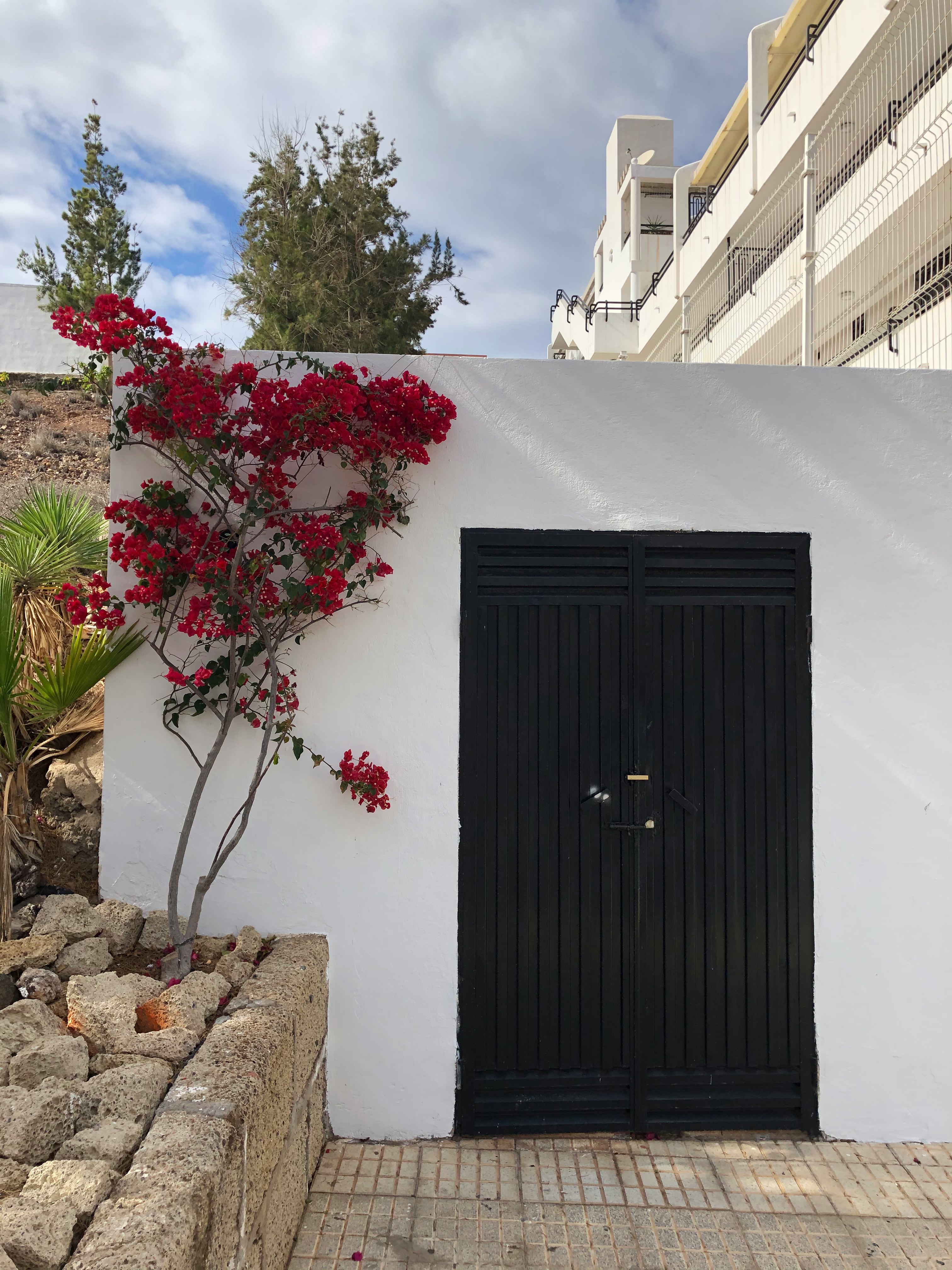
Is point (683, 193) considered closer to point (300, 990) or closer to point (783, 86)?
point (783, 86)

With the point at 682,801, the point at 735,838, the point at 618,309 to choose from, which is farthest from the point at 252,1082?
the point at 618,309

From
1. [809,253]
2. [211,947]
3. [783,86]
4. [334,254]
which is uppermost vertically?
[783,86]

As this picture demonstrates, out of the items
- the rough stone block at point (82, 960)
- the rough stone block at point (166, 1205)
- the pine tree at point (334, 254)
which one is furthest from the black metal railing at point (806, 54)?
the rough stone block at point (166, 1205)

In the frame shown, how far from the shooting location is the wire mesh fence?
8125 mm

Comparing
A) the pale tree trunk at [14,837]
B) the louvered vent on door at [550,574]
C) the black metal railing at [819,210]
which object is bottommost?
the pale tree trunk at [14,837]

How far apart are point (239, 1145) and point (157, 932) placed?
53.8 inches

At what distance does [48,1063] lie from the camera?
7.88 feet

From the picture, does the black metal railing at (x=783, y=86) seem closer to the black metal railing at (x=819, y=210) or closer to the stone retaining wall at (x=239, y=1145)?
the black metal railing at (x=819, y=210)

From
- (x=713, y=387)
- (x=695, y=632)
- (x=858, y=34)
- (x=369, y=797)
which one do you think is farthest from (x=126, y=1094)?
(x=858, y=34)

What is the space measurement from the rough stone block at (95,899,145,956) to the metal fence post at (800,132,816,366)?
13.0 feet

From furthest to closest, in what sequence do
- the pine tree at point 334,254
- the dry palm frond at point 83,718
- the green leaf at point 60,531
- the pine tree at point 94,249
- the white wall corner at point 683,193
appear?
the white wall corner at point 683,193, the pine tree at point 94,249, the pine tree at point 334,254, the green leaf at point 60,531, the dry palm frond at point 83,718

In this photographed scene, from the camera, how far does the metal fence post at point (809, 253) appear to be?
4.11 m

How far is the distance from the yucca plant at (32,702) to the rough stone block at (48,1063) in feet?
2.83

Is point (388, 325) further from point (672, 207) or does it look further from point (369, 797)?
point (672, 207)
